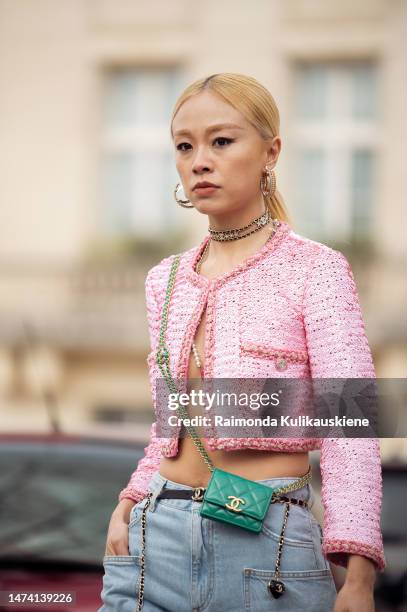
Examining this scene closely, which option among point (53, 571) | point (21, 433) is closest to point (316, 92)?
point (21, 433)

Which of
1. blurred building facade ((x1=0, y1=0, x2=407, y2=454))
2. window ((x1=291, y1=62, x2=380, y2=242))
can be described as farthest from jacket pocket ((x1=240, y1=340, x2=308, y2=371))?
window ((x1=291, y1=62, x2=380, y2=242))

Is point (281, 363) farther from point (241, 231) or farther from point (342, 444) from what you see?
point (241, 231)

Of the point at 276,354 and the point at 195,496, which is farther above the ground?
the point at 276,354

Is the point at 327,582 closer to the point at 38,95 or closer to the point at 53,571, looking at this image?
the point at 53,571

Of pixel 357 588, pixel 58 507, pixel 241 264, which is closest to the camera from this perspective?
pixel 357 588

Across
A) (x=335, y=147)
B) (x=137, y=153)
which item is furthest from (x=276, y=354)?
(x=137, y=153)

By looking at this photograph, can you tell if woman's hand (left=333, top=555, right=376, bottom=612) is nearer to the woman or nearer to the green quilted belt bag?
the woman

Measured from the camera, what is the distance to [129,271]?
36.4ft

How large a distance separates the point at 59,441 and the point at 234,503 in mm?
1907

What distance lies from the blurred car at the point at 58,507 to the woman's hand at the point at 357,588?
103cm

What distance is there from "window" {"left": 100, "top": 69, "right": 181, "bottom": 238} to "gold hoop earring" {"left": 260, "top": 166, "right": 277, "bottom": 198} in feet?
30.5

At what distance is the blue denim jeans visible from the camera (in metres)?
1.86

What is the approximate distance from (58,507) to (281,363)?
5.39 feet

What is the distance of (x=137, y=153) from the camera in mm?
11562
